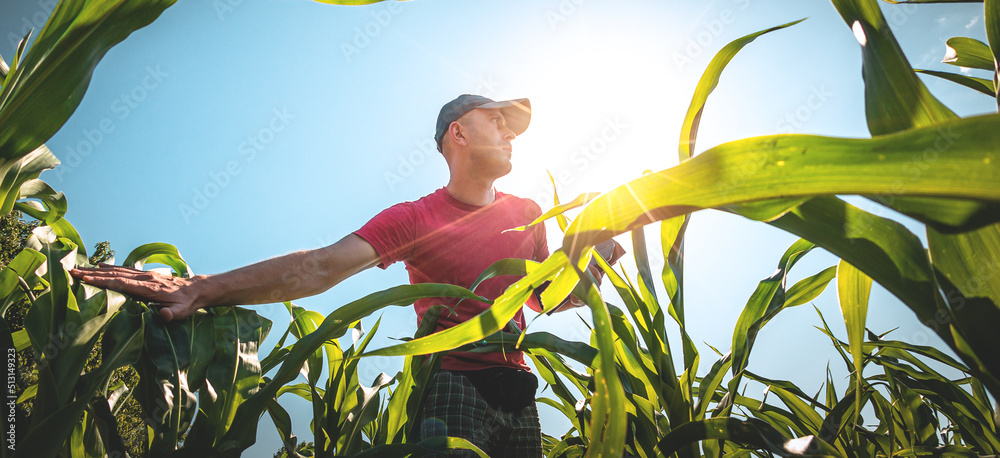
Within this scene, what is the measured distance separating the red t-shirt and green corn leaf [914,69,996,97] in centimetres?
88

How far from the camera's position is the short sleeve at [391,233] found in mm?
1265

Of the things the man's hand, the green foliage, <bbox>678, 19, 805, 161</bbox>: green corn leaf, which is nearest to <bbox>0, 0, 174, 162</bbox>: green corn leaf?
the green foliage

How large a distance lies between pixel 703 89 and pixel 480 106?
130 centimetres

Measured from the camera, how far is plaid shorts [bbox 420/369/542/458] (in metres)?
1.07

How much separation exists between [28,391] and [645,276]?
113 centimetres

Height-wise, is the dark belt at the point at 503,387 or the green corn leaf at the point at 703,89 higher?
the green corn leaf at the point at 703,89

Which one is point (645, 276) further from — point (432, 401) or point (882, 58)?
point (432, 401)

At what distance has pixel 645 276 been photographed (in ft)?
2.11

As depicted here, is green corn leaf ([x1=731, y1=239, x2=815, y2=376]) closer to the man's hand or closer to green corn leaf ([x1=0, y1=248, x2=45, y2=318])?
the man's hand

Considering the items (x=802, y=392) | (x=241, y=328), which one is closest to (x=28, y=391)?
(x=241, y=328)

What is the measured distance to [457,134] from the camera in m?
1.71

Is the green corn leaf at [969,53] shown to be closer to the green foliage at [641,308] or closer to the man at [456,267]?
the green foliage at [641,308]

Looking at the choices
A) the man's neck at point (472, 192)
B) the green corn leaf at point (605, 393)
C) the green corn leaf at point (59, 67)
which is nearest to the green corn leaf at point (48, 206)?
the green corn leaf at point (59, 67)

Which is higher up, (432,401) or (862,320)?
(862,320)
